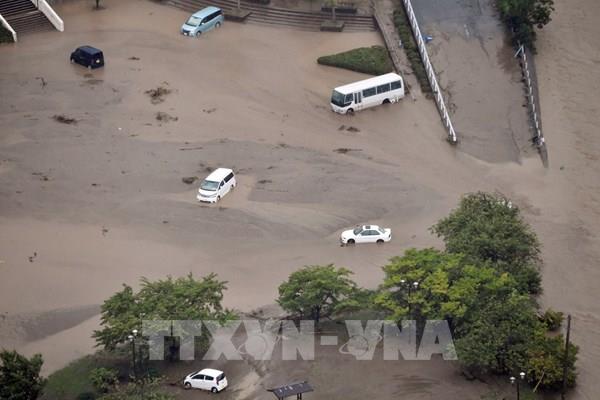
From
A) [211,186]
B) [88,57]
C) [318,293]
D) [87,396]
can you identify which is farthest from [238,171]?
[87,396]

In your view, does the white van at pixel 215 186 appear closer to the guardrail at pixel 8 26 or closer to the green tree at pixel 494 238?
the green tree at pixel 494 238

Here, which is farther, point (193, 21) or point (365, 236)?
point (193, 21)

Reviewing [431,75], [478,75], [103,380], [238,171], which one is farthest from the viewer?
[478,75]

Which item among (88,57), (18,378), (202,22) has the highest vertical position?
(202,22)

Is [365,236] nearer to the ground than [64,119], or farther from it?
nearer to the ground

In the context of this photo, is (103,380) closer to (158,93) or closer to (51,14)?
(158,93)

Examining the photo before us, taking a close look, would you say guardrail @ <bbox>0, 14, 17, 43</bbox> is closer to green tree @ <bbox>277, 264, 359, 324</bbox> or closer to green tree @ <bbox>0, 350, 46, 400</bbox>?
green tree @ <bbox>277, 264, 359, 324</bbox>

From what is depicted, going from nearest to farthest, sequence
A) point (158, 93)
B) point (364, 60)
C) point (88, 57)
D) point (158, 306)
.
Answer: point (158, 306) → point (158, 93) → point (88, 57) → point (364, 60)
